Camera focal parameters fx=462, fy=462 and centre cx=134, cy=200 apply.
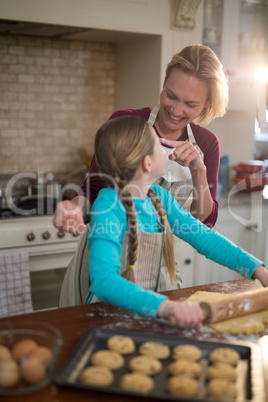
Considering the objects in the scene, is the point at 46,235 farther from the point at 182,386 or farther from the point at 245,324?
the point at 182,386

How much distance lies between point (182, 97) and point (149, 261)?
60 cm

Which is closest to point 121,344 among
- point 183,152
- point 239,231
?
point 183,152

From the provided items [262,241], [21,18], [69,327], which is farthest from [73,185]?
[69,327]

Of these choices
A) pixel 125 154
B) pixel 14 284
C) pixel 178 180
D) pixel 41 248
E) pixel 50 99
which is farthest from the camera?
pixel 50 99

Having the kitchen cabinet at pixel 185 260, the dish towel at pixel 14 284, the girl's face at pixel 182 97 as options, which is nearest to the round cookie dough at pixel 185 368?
the girl's face at pixel 182 97

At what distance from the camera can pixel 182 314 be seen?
3.25 feet

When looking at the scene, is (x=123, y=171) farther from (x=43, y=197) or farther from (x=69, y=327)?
(x=43, y=197)

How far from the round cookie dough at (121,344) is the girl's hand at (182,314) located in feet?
0.33

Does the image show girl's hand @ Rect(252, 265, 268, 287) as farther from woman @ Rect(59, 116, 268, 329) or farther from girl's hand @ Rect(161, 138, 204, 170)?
girl's hand @ Rect(161, 138, 204, 170)

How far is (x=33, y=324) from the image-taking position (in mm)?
902

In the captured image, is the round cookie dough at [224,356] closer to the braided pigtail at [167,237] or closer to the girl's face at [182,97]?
the braided pigtail at [167,237]

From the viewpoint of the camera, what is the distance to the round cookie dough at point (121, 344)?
0.93 m

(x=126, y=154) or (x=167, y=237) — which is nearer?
(x=126, y=154)

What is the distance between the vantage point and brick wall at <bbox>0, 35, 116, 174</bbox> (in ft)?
8.87
